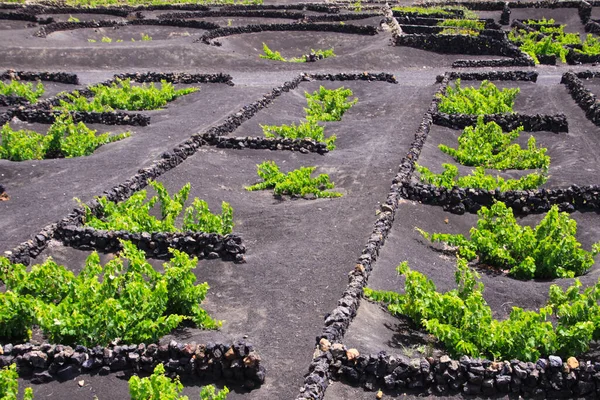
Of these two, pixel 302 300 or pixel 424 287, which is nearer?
pixel 424 287

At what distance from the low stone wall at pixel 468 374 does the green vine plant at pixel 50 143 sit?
42.9ft

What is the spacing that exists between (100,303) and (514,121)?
668 inches

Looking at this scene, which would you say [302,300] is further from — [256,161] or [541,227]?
[256,161]

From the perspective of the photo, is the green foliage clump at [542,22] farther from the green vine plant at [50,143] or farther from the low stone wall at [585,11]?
the green vine plant at [50,143]

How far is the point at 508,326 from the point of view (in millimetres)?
8867

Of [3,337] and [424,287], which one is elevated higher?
[424,287]

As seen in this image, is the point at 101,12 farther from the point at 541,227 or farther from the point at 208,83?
the point at 541,227

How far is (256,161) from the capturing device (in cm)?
1911

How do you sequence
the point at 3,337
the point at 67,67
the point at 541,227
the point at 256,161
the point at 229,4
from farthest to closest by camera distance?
the point at 229,4 < the point at 67,67 < the point at 256,161 < the point at 541,227 < the point at 3,337

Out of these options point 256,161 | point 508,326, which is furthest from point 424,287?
point 256,161

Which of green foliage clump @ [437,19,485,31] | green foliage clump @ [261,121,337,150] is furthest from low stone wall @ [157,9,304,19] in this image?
green foliage clump @ [261,121,337,150]

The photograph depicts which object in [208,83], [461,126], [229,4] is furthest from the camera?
[229,4]

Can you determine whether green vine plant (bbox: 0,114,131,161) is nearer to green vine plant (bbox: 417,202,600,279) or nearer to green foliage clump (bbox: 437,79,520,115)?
green vine plant (bbox: 417,202,600,279)

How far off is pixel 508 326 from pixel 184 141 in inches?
509
